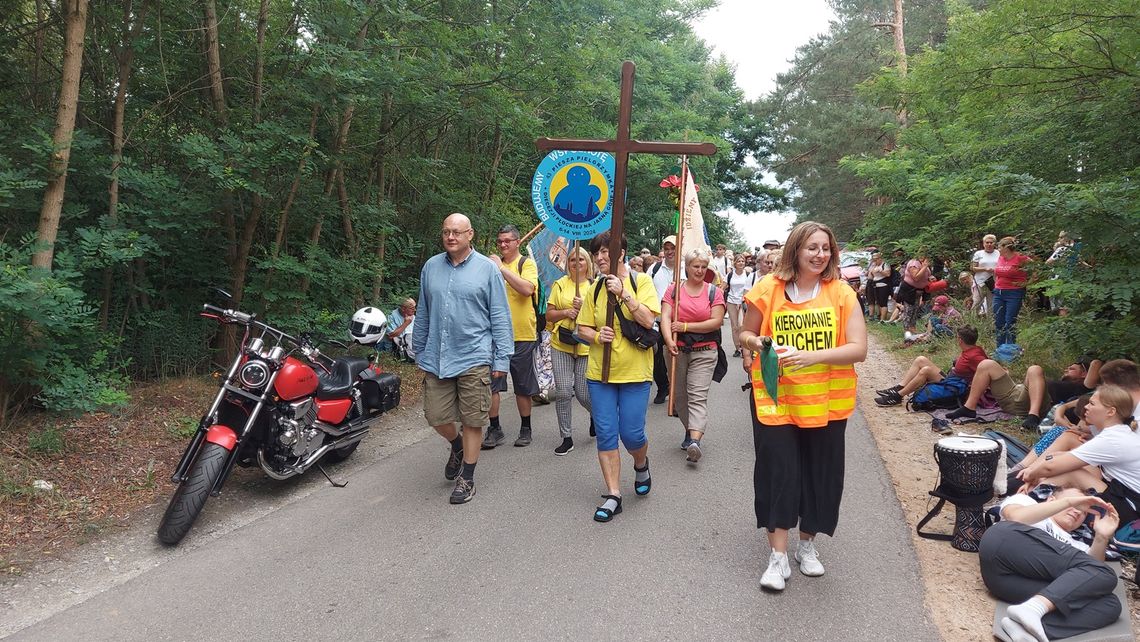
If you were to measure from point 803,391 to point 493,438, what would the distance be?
3.78 metres

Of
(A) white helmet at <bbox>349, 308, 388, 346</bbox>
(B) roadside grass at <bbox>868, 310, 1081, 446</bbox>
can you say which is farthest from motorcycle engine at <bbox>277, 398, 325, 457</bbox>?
(B) roadside grass at <bbox>868, 310, 1081, 446</bbox>

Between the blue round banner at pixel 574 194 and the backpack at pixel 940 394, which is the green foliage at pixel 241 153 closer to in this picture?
the blue round banner at pixel 574 194

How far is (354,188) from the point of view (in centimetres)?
1014

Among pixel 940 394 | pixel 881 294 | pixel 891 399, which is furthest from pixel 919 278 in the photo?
pixel 940 394

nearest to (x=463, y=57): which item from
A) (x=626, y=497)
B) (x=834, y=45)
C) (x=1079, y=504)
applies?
(x=626, y=497)

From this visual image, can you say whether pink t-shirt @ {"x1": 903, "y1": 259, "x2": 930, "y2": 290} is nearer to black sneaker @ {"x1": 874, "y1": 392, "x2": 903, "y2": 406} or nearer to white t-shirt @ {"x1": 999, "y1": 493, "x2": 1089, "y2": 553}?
black sneaker @ {"x1": 874, "y1": 392, "x2": 903, "y2": 406}

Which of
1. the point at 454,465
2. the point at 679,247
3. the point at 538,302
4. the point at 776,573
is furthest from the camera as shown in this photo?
the point at 538,302

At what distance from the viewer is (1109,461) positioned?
4258 millimetres

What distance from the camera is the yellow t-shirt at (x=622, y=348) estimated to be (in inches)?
193

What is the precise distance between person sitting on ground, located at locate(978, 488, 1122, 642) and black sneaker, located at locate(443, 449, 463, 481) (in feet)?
11.7

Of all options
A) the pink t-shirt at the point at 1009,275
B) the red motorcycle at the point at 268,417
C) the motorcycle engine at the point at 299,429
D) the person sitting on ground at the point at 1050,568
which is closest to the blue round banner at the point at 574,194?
the red motorcycle at the point at 268,417

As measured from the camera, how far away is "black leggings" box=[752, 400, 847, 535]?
3.79 m

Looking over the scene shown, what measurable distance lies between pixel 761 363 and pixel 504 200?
397 inches

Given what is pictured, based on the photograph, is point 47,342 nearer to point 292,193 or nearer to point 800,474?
point 292,193
